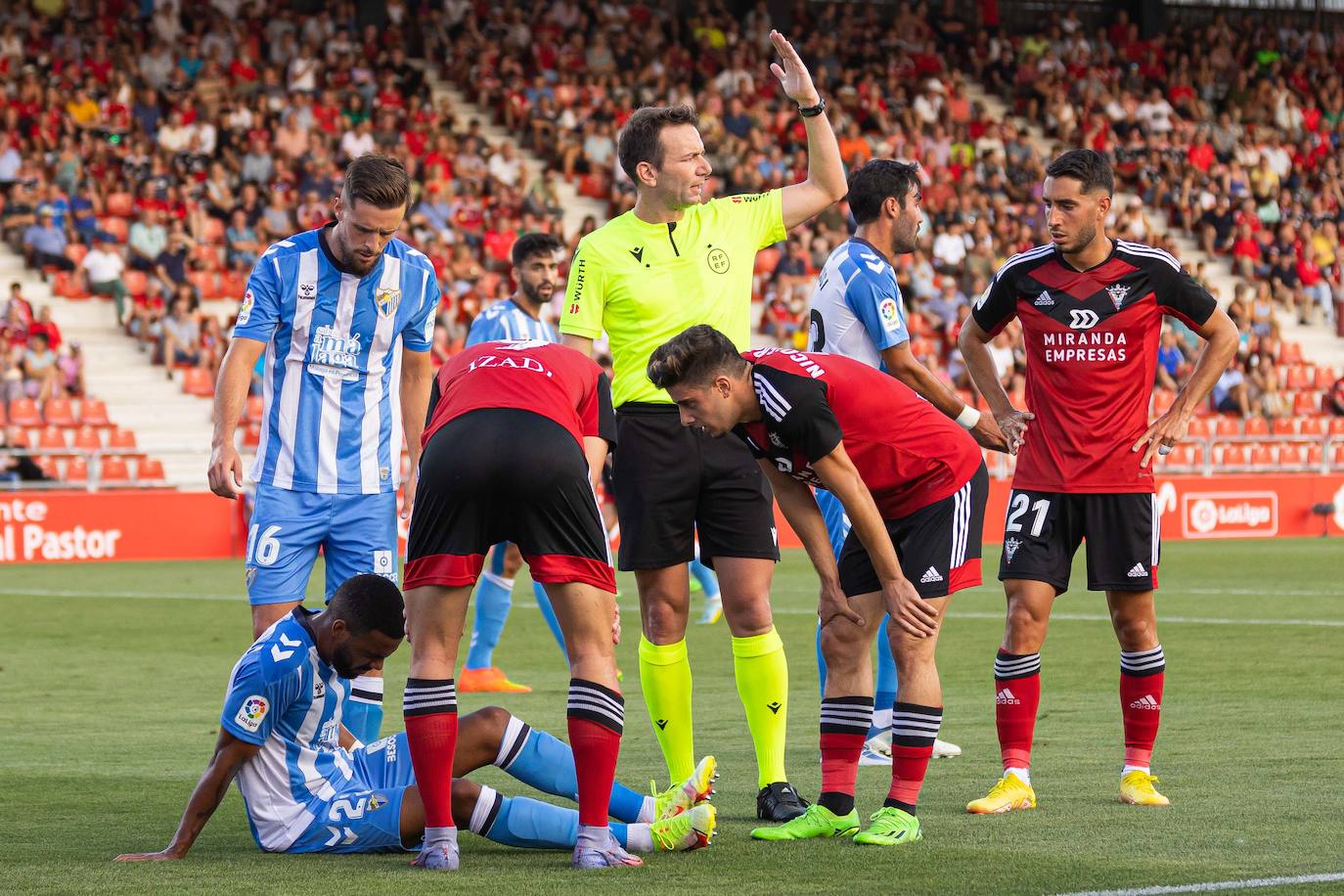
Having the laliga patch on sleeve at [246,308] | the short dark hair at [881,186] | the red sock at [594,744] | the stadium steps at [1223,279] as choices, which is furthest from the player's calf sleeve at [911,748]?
the stadium steps at [1223,279]

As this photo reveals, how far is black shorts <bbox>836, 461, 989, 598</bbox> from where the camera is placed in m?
6.22

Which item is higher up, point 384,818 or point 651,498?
point 651,498

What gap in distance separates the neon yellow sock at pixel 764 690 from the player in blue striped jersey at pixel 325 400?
1352mm

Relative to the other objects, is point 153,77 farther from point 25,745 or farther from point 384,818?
point 384,818

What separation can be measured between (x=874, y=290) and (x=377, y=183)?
90.1 inches

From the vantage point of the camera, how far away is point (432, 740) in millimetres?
5508

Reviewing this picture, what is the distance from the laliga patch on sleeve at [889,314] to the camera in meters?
7.72

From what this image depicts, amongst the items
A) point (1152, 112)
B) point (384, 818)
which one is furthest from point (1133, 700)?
point (1152, 112)

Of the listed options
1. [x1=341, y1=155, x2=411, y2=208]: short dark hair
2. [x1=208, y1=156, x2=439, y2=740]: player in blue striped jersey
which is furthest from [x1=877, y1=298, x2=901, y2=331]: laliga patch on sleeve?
[x1=341, y1=155, x2=411, y2=208]: short dark hair

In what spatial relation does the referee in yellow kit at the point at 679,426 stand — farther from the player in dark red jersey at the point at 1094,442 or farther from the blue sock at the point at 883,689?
the blue sock at the point at 883,689

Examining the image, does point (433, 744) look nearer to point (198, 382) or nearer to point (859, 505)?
point (859, 505)

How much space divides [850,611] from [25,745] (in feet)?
14.4

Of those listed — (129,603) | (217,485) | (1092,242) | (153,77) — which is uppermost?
(153,77)

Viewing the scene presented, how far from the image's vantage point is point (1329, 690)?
1005cm
